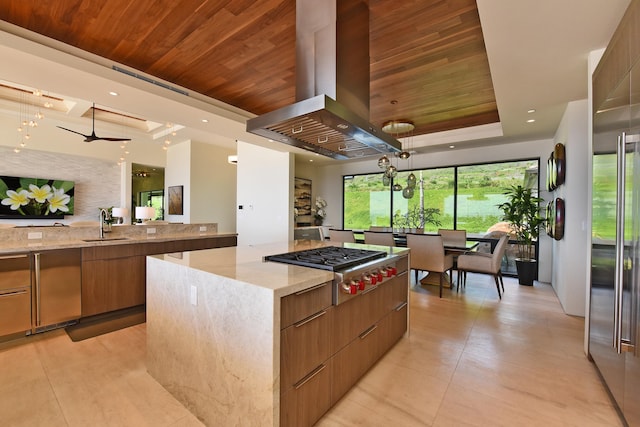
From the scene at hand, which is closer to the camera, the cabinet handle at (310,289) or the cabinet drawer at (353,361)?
the cabinet handle at (310,289)

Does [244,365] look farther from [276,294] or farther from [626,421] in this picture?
[626,421]

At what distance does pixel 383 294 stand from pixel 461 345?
1.01 m

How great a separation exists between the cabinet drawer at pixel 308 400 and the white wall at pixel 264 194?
178 inches

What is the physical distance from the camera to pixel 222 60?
9.39ft

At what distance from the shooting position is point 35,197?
6.05 metres

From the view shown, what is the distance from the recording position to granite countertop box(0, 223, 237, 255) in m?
2.74

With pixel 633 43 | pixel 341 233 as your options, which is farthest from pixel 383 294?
pixel 341 233

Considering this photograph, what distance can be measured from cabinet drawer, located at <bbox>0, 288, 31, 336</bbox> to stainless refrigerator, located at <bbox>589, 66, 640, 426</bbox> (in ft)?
14.8

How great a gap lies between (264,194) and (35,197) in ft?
16.0

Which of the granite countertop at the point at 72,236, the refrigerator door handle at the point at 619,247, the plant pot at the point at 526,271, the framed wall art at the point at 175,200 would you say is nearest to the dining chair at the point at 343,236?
the granite countertop at the point at 72,236

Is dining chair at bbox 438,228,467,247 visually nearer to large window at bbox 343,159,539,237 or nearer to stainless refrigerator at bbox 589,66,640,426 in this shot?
large window at bbox 343,159,539,237

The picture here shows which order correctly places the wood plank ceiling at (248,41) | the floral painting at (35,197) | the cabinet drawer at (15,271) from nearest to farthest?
the wood plank ceiling at (248,41) → the cabinet drawer at (15,271) → the floral painting at (35,197)

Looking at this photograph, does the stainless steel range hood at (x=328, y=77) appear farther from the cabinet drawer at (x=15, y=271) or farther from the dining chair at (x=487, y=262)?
the dining chair at (x=487, y=262)

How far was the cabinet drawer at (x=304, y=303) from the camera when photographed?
4.34 feet
